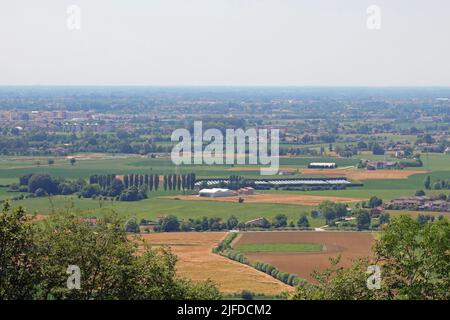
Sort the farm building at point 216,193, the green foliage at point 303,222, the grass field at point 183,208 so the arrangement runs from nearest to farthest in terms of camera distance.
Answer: the green foliage at point 303,222 < the grass field at point 183,208 < the farm building at point 216,193

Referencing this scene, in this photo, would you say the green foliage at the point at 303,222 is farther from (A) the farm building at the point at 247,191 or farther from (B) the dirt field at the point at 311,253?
(A) the farm building at the point at 247,191

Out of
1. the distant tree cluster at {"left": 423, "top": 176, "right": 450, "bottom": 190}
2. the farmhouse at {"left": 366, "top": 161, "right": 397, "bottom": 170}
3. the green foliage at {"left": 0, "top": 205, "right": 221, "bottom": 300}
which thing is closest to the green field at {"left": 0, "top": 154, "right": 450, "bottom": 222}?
the distant tree cluster at {"left": 423, "top": 176, "right": 450, "bottom": 190}

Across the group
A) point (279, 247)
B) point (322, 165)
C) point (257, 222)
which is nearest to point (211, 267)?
point (279, 247)

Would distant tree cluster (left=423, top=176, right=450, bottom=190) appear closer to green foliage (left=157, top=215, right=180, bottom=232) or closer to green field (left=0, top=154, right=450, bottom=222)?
green field (left=0, top=154, right=450, bottom=222)

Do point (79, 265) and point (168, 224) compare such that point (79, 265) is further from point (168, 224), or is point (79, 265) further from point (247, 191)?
point (247, 191)

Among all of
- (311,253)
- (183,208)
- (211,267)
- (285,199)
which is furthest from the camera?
(285,199)

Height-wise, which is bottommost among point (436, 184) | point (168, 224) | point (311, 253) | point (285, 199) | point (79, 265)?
point (436, 184)

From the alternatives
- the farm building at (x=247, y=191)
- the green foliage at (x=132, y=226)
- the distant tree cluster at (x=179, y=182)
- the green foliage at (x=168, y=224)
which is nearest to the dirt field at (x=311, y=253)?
the green foliage at (x=168, y=224)
